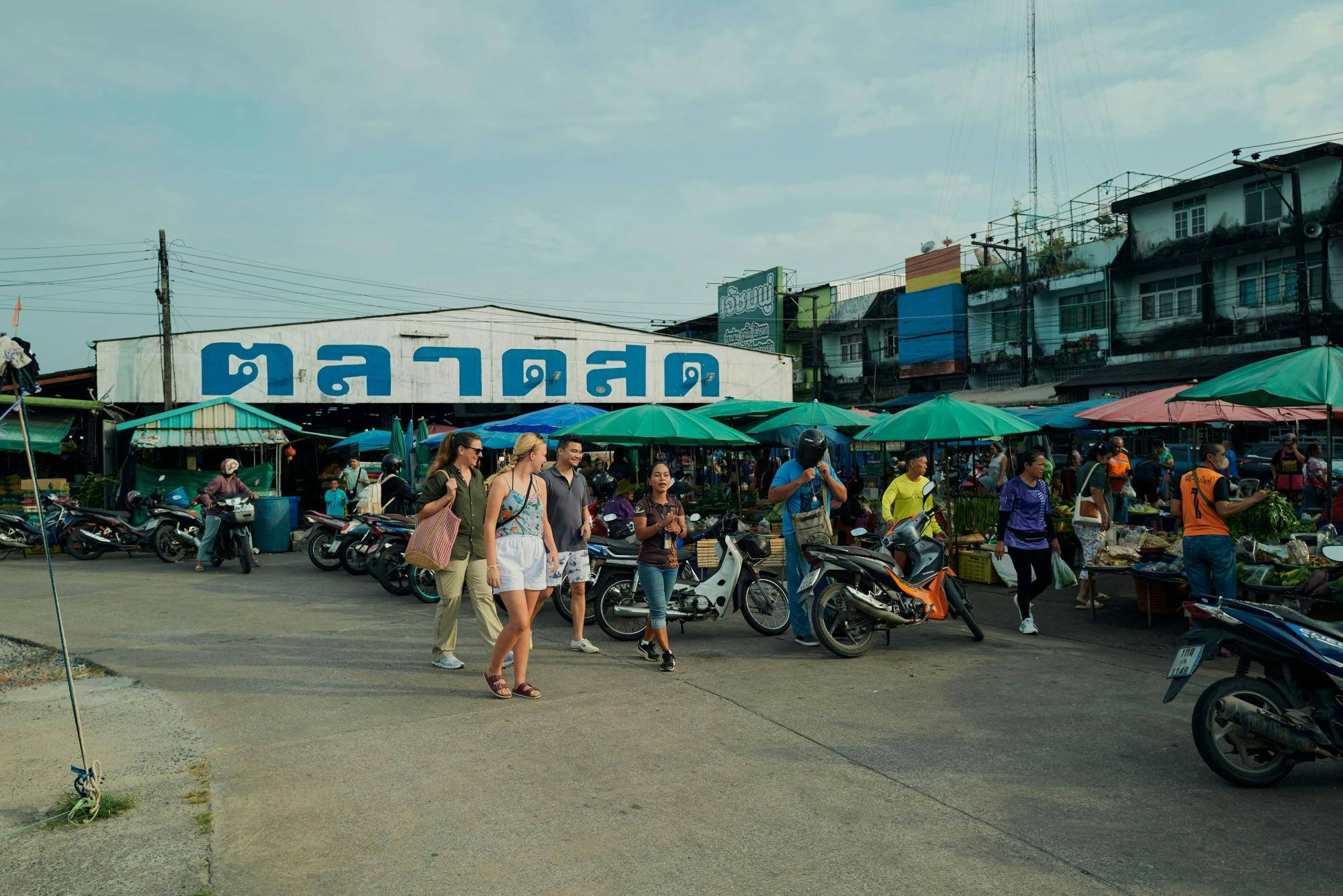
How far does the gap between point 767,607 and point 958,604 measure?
1667mm

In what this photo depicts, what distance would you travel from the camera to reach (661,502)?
7.32m

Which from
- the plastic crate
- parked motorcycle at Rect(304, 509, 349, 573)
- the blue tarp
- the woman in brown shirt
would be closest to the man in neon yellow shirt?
the plastic crate

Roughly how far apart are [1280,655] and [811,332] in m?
42.3

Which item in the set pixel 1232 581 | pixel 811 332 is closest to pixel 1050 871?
pixel 1232 581

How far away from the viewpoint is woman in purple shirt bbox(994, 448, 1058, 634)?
8375mm

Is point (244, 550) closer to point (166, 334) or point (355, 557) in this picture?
point (355, 557)

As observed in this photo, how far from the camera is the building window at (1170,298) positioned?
101ft

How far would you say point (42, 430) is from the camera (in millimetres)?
19031

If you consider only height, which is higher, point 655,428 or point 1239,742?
point 655,428

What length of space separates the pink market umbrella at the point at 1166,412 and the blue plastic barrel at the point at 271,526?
1282 cm

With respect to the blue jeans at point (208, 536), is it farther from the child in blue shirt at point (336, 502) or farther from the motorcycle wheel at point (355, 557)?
the child in blue shirt at point (336, 502)

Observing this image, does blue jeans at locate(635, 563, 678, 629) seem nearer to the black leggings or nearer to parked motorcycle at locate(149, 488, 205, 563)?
the black leggings

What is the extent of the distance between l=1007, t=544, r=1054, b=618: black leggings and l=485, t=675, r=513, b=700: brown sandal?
15.0ft

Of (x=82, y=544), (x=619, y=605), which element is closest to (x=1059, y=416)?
(x=619, y=605)
